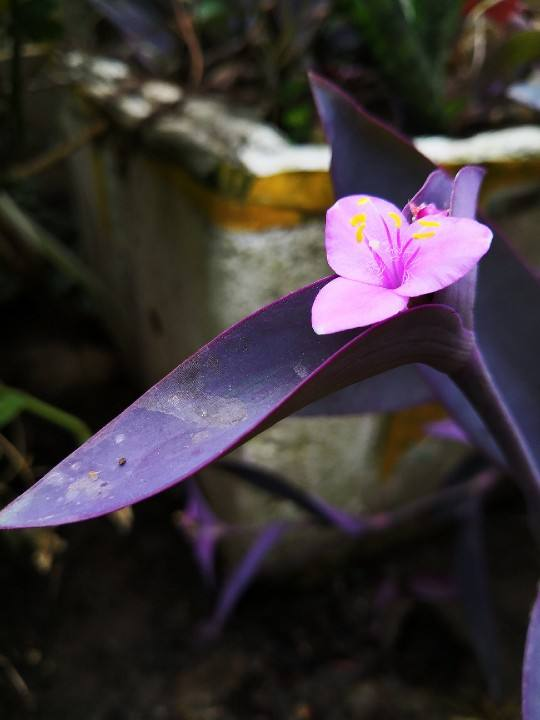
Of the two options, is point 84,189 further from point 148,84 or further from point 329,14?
point 329,14

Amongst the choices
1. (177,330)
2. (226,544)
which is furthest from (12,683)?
(177,330)

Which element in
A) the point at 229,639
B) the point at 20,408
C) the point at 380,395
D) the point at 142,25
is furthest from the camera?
the point at 229,639

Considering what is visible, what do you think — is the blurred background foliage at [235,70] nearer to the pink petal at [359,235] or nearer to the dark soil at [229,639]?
the dark soil at [229,639]

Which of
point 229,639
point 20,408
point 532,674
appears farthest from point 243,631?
point 532,674

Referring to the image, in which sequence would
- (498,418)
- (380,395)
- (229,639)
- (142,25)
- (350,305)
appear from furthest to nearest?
(229,639), (142,25), (380,395), (498,418), (350,305)

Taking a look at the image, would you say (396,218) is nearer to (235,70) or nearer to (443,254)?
(443,254)

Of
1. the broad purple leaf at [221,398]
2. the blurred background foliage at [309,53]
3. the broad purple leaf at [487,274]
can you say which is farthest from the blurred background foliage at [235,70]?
the broad purple leaf at [221,398]

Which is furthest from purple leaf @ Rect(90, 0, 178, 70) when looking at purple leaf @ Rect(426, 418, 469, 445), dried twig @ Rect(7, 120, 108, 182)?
purple leaf @ Rect(426, 418, 469, 445)

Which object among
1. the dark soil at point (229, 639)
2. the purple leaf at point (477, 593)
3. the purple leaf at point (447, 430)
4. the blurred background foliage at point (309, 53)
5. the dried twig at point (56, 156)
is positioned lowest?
the dark soil at point (229, 639)
